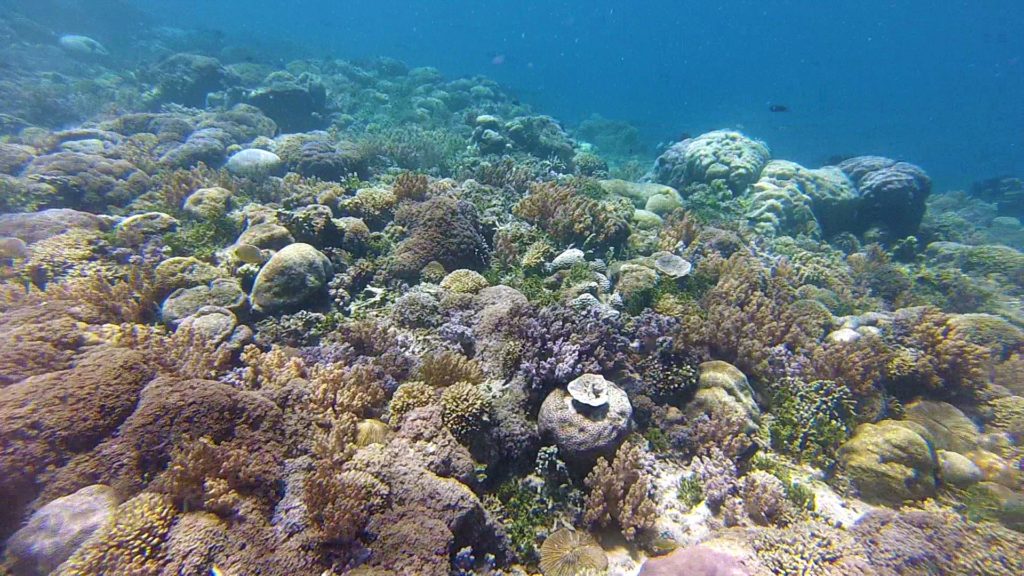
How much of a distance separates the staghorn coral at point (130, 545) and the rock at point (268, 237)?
5.32 meters

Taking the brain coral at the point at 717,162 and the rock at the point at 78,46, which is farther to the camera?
the rock at the point at 78,46

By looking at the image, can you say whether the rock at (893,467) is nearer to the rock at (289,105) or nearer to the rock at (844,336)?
the rock at (844,336)

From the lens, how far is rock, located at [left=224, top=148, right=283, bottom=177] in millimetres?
12773

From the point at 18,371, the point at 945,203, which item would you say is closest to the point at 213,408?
the point at 18,371

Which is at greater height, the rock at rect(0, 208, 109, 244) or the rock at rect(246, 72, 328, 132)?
the rock at rect(246, 72, 328, 132)

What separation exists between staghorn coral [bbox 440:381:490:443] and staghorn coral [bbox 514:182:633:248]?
18.1 ft

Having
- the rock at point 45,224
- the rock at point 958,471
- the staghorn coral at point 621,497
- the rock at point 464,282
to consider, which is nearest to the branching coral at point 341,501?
the staghorn coral at point 621,497

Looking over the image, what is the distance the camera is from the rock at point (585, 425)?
16.4 feet

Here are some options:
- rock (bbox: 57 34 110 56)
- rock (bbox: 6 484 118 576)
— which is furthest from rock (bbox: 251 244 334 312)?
rock (bbox: 57 34 110 56)

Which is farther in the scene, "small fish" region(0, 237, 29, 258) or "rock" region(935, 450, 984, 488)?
"small fish" region(0, 237, 29, 258)

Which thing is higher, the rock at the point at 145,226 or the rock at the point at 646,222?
the rock at the point at 646,222

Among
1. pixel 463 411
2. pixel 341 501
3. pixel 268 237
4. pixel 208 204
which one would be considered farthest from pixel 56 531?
pixel 208 204

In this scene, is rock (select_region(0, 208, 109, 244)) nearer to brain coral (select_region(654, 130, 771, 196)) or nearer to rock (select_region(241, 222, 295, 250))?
rock (select_region(241, 222, 295, 250))

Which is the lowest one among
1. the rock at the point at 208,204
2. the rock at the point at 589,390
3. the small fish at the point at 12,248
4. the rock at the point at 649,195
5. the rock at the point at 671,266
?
the small fish at the point at 12,248
